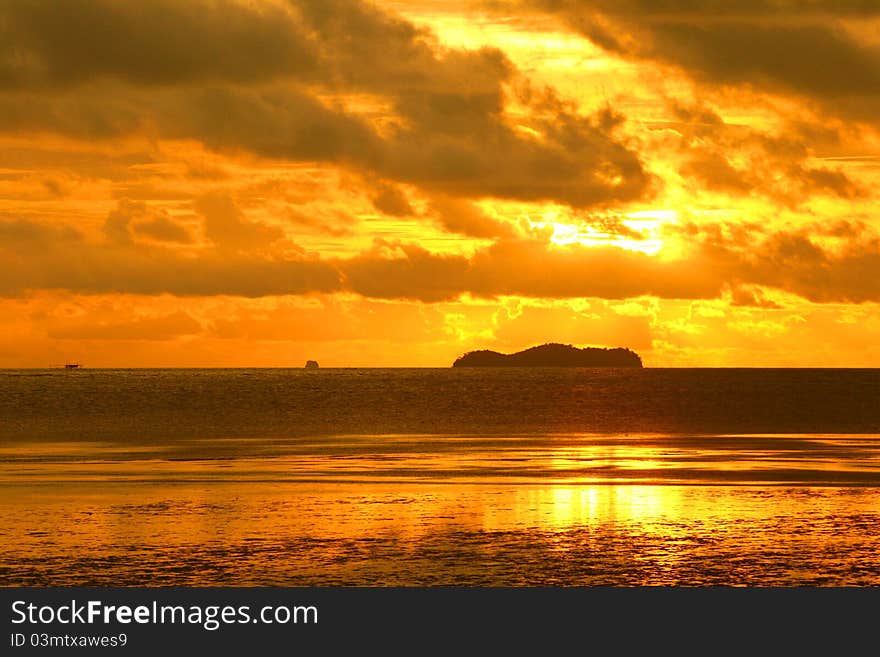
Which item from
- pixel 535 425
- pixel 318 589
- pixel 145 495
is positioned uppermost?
pixel 535 425

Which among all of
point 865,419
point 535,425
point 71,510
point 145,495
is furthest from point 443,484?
point 865,419

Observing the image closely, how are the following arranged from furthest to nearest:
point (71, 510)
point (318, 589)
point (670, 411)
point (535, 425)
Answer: point (670, 411), point (535, 425), point (71, 510), point (318, 589)

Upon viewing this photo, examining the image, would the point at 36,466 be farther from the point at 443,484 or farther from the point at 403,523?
the point at 403,523

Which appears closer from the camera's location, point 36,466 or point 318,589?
point 318,589

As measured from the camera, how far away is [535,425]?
319 ft

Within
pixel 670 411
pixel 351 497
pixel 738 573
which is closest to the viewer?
pixel 738 573

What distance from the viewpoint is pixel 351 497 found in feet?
137

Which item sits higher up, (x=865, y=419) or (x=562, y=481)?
(x=865, y=419)

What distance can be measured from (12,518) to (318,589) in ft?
46.8

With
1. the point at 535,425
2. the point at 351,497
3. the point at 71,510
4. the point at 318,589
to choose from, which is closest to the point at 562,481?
the point at 351,497

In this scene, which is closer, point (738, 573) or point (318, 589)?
point (318, 589)

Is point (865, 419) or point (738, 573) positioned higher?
point (865, 419)

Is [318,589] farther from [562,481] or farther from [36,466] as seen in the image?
[36,466]

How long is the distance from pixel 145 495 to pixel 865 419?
265 feet
